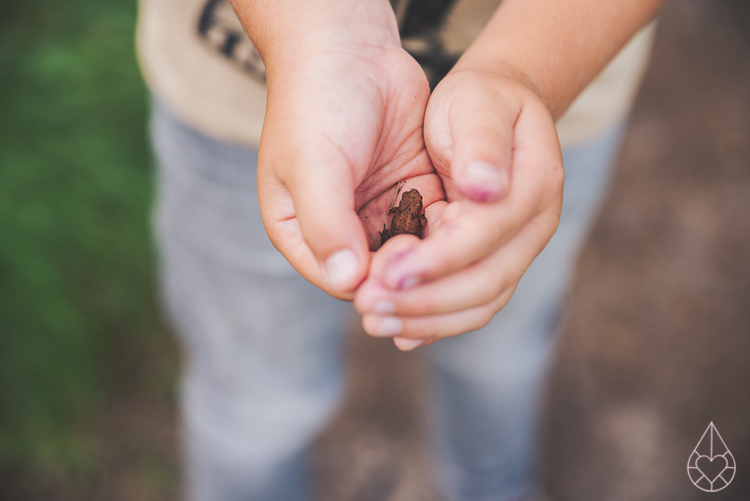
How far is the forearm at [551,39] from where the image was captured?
2.90 ft

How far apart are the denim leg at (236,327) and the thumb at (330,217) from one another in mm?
555

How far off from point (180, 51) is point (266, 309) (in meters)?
0.68

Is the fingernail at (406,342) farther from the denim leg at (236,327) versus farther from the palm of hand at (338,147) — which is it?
the denim leg at (236,327)

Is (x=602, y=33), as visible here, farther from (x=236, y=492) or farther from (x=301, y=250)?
(x=236, y=492)

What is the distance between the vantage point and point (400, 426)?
2.42 metres

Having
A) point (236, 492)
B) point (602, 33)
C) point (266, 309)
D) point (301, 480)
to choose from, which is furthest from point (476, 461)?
point (602, 33)

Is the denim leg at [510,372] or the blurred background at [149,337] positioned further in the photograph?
the blurred background at [149,337]

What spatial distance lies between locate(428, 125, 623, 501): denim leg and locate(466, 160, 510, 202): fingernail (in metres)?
0.74

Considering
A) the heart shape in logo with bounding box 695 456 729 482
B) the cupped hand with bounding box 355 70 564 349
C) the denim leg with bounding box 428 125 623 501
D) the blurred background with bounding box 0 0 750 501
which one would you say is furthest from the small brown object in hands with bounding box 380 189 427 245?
the blurred background with bounding box 0 0 750 501

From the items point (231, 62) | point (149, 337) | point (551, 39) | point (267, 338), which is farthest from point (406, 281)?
point (149, 337)

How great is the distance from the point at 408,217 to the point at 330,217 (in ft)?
0.59

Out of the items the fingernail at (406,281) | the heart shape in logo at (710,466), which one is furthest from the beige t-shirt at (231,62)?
the heart shape in logo at (710,466)

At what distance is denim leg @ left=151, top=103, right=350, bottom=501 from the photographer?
1311mm

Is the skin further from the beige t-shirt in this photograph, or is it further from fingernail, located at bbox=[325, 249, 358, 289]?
the beige t-shirt
